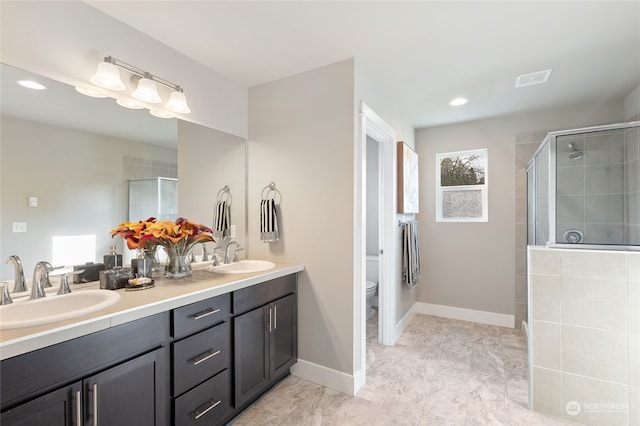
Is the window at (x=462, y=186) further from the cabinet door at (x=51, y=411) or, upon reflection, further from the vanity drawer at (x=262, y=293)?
the cabinet door at (x=51, y=411)

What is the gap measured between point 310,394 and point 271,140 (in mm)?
1974

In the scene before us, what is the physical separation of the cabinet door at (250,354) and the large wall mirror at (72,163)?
850 mm

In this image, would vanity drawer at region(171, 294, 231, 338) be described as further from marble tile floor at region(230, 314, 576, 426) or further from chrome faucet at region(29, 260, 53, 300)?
marble tile floor at region(230, 314, 576, 426)

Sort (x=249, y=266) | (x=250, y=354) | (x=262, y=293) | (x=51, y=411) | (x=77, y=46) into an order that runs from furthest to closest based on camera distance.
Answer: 1. (x=249, y=266)
2. (x=262, y=293)
3. (x=250, y=354)
4. (x=77, y=46)
5. (x=51, y=411)

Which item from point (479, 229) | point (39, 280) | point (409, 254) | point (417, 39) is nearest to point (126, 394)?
point (39, 280)

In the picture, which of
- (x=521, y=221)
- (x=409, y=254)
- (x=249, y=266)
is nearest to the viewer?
(x=249, y=266)

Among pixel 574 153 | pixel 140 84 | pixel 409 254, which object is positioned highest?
pixel 140 84

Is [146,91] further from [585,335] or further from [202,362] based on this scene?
[585,335]

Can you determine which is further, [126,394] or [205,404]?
[205,404]

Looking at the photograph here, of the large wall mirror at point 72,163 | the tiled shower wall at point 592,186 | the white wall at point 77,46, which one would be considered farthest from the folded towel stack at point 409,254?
the white wall at point 77,46

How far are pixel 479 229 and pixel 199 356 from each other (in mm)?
3231

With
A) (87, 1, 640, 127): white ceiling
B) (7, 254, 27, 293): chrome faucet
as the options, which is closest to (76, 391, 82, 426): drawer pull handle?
(7, 254, 27, 293): chrome faucet

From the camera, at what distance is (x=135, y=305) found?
128cm

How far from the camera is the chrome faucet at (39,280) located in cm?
134
